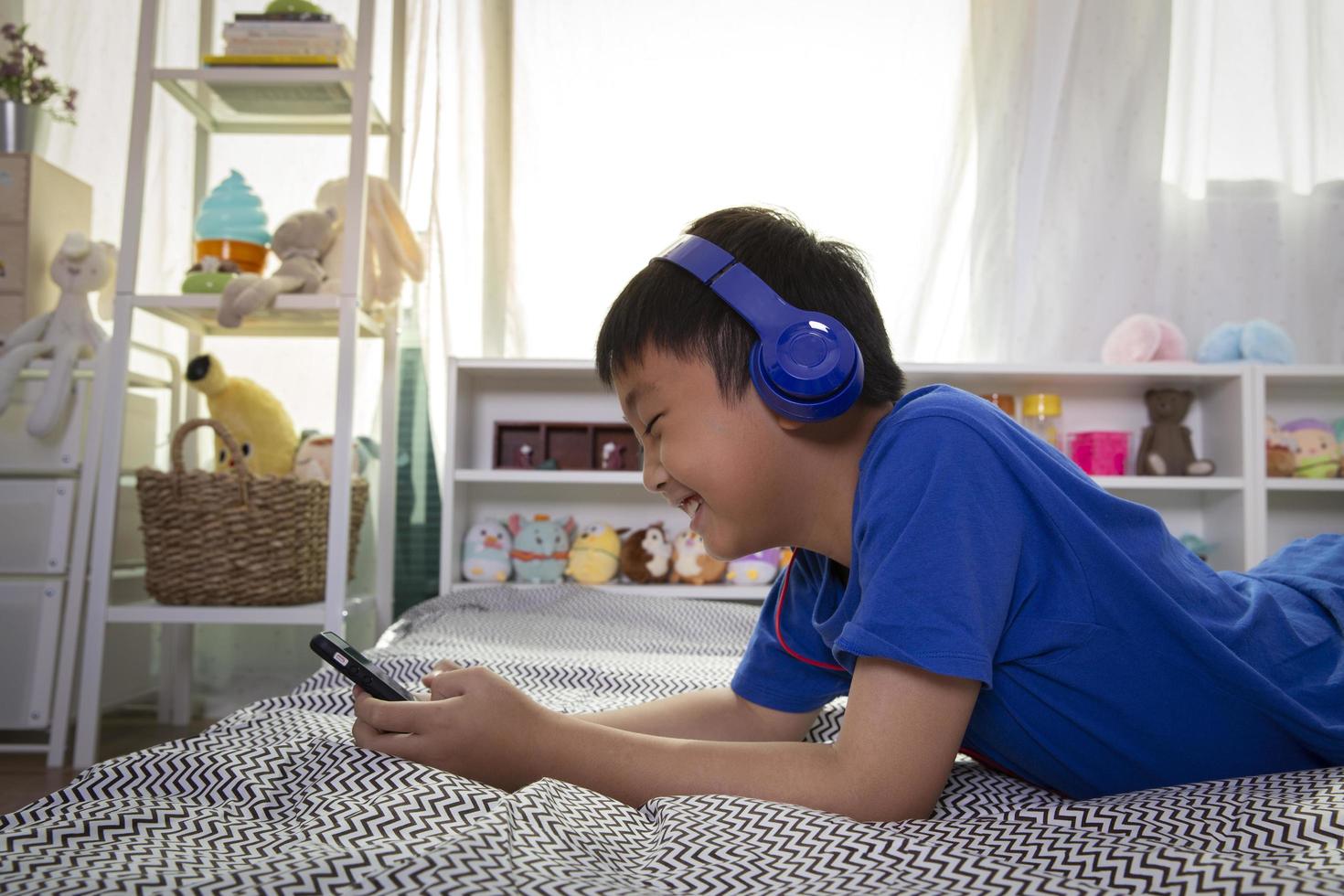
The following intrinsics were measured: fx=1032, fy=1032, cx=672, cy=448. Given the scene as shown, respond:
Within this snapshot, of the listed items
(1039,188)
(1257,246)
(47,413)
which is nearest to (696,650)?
(47,413)

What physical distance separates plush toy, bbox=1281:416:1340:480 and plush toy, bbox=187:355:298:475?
213 centimetres

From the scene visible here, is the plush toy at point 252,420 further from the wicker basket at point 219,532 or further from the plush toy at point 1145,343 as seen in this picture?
the plush toy at point 1145,343

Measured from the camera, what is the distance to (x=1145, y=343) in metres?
2.28

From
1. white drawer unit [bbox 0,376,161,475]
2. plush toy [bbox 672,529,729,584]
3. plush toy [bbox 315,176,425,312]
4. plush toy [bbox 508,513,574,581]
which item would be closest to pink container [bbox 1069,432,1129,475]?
plush toy [bbox 672,529,729,584]

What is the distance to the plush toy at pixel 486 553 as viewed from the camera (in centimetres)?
228

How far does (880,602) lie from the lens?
0.59 meters

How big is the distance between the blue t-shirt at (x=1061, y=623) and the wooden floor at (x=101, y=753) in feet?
3.92

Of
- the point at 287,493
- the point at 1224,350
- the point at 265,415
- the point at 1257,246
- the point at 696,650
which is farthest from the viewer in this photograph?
the point at 1257,246

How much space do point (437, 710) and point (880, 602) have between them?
0.91 feet

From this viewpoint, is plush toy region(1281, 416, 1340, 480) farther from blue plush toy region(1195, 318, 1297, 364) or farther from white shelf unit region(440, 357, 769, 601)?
white shelf unit region(440, 357, 769, 601)

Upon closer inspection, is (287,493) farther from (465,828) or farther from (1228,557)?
(1228,557)

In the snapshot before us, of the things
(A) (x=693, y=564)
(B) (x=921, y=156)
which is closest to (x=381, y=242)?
(A) (x=693, y=564)

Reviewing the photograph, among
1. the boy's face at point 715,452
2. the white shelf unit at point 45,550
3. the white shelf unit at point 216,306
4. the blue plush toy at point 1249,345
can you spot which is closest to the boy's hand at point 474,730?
the boy's face at point 715,452

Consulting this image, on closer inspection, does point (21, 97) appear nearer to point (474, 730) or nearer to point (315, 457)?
point (315, 457)
